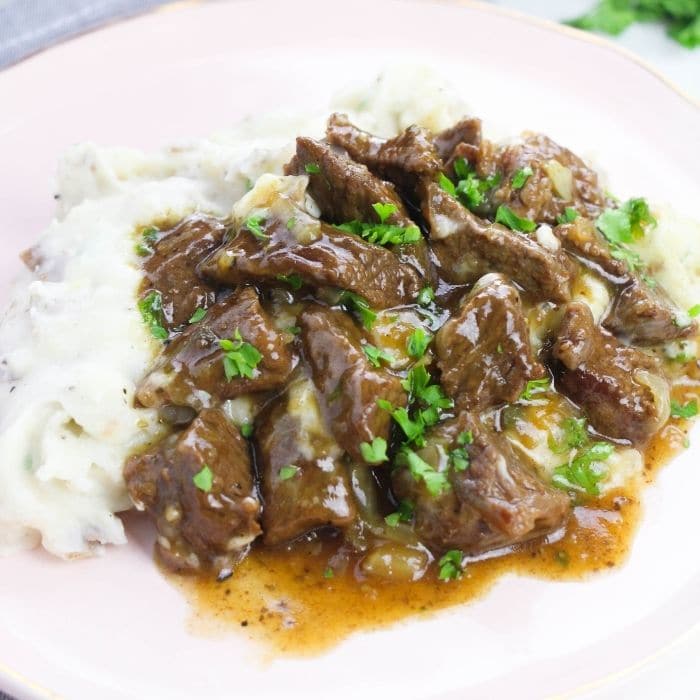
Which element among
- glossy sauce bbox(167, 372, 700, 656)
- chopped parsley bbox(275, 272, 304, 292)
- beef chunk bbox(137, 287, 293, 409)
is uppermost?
chopped parsley bbox(275, 272, 304, 292)

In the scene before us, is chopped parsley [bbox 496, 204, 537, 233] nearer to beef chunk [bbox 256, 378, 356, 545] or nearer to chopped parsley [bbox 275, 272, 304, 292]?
chopped parsley [bbox 275, 272, 304, 292]

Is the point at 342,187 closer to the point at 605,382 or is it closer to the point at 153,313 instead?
the point at 153,313

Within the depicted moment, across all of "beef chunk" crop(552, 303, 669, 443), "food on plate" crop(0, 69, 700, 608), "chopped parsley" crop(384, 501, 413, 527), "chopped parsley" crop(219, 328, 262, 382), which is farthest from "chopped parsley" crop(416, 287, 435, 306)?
"chopped parsley" crop(384, 501, 413, 527)

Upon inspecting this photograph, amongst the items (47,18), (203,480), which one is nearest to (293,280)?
(203,480)

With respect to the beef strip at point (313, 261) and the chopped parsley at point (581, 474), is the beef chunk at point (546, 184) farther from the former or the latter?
the chopped parsley at point (581, 474)

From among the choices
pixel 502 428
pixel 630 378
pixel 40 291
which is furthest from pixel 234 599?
pixel 630 378

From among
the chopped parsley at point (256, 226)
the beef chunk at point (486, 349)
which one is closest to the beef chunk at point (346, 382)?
the beef chunk at point (486, 349)
